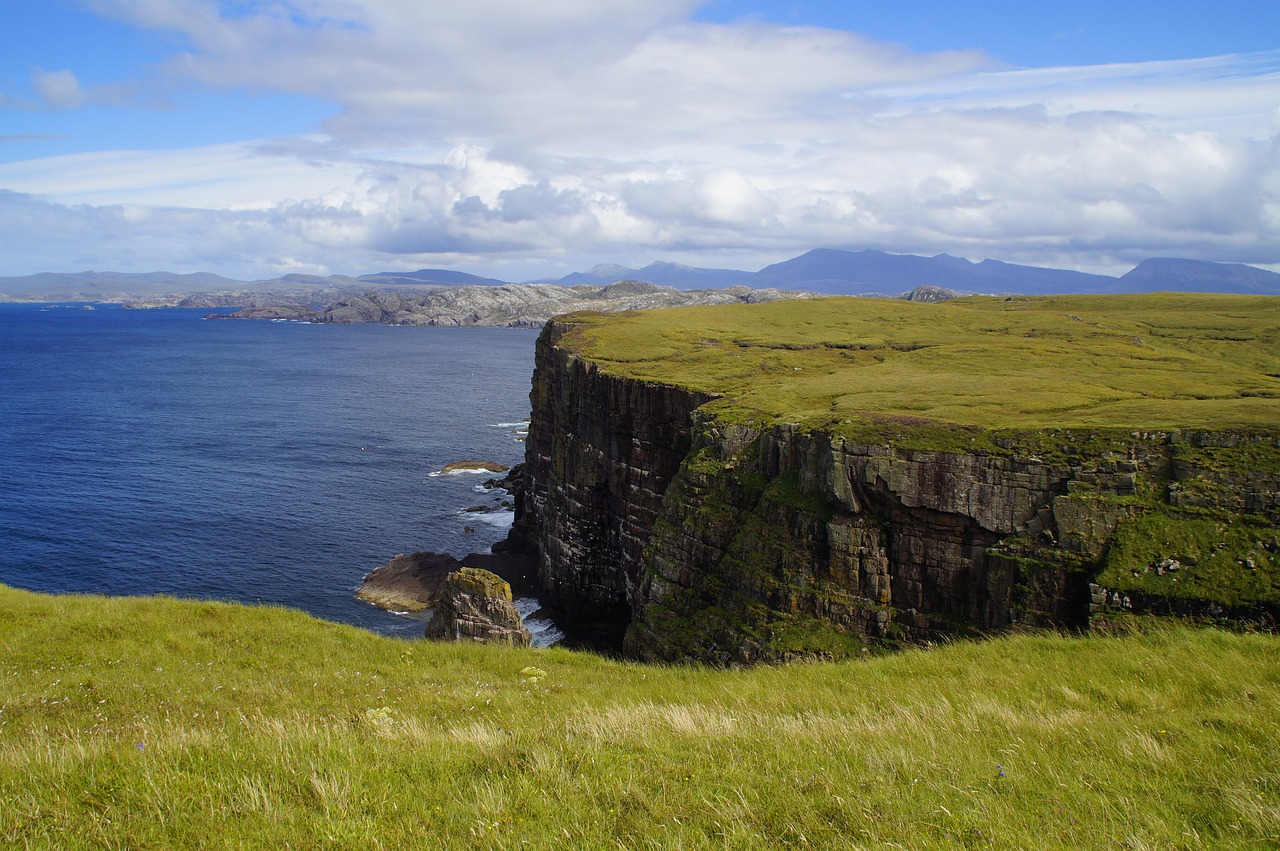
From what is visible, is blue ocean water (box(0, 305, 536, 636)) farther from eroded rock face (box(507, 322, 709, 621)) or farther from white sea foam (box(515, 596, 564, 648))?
eroded rock face (box(507, 322, 709, 621))

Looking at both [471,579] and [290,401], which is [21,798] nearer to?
[471,579]

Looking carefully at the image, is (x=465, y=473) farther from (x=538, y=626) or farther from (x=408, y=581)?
(x=538, y=626)

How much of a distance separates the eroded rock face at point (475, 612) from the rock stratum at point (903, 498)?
9.03 meters

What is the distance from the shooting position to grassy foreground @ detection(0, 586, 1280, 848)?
8.49 m

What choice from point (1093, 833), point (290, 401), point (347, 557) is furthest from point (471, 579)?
point (290, 401)

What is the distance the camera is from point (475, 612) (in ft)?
108

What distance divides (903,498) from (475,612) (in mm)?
19756

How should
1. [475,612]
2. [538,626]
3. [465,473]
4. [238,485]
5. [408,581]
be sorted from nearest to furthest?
[475,612], [538,626], [408,581], [238,485], [465,473]

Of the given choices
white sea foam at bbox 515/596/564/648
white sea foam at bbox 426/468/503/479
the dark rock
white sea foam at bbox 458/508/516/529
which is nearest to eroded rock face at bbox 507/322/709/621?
white sea foam at bbox 515/596/564/648

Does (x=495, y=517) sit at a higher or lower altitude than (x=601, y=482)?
lower

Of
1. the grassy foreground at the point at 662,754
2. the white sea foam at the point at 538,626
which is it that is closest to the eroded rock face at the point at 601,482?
the white sea foam at the point at 538,626

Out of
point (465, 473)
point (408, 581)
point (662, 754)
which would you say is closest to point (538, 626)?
point (408, 581)

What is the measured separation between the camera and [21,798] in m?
8.63

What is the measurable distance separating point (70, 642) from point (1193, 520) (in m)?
37.6
